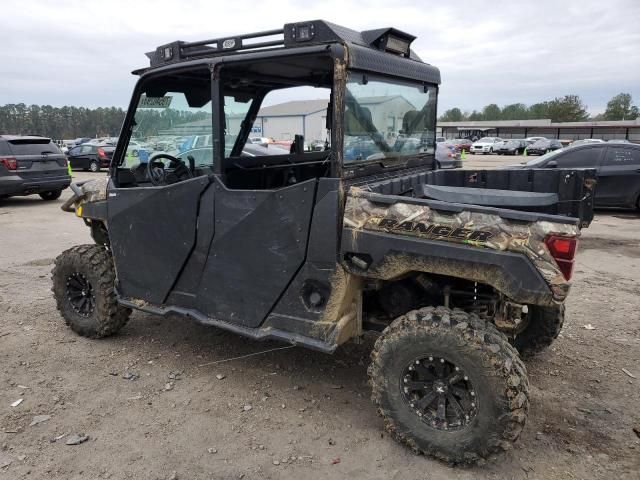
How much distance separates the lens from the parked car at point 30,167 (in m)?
11.7

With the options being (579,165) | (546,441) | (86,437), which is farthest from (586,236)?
(86,437)

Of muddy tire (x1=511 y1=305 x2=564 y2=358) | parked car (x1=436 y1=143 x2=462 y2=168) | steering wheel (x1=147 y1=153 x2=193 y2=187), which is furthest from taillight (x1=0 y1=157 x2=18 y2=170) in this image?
muddy tire (x1=511 y1=305 x2=564 y2=358)

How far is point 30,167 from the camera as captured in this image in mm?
12031

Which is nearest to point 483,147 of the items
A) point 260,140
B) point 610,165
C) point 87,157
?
point 87,157

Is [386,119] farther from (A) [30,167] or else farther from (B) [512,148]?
(B) [512,148]

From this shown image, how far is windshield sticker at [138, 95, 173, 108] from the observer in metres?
3.89

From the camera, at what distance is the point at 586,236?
27.8ft

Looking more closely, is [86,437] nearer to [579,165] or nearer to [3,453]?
[3,453]

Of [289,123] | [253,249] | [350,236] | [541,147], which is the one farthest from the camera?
[541,147]

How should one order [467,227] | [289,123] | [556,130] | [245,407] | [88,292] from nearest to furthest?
1. [467,227]
2. [245,407]
3. [88,292]
4. [289,123]
5. [556,130]

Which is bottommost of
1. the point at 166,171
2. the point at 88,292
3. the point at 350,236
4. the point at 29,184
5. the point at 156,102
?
the point at 88,292

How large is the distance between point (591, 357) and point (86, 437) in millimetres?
3699

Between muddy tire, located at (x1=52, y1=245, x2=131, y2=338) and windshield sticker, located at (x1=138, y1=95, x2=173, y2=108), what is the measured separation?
132 centimetres

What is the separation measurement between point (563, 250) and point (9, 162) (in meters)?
12.4
